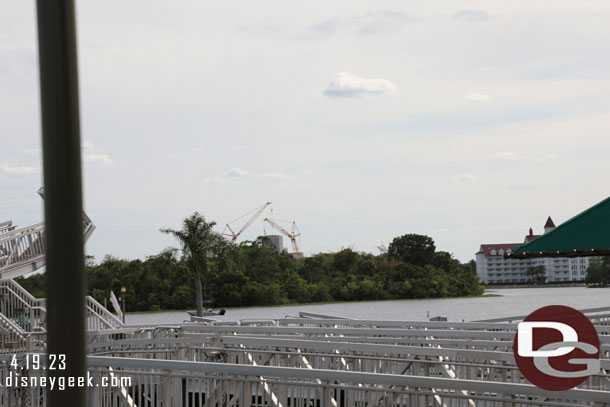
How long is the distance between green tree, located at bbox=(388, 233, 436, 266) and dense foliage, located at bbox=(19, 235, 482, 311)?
153 mm

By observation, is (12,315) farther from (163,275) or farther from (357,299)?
(357,299)

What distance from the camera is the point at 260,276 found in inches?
3674

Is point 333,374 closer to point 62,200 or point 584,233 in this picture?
point 584,233

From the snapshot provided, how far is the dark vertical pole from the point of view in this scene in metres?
3.99

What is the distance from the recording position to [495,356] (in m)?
8.88

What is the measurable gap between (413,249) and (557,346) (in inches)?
4689

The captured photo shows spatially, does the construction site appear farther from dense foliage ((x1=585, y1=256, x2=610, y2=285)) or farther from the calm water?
dense foliage ((x1=585, y1=256, x2=610, y2=285))

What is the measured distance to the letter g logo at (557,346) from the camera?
707cm

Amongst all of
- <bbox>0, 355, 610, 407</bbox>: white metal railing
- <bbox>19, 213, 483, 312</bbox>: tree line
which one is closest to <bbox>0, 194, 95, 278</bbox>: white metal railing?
<bbox>0, 355, 610, 407</bbox>: white metal railing

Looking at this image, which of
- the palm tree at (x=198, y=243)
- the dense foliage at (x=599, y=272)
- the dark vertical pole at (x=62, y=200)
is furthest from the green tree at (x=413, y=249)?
the dark vertical pole at (x=62, y=200)

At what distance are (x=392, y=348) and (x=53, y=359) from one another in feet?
21.6

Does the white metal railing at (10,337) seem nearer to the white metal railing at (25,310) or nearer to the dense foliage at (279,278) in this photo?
the white metal railing at (25,310)

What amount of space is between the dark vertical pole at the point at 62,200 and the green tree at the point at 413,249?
11911 cm

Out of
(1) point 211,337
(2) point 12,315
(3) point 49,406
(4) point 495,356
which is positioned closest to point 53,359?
(3) point 49,406
